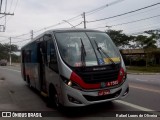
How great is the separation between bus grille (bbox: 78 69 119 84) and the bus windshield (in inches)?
12.4

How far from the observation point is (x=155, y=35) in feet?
201

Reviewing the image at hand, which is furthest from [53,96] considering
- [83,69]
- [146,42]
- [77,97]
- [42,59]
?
[146,42]

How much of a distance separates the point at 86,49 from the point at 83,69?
0.84m

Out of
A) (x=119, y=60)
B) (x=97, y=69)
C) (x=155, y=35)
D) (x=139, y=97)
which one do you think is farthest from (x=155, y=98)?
(x=155, y=35)

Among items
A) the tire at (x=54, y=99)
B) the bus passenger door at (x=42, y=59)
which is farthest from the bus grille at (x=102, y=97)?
the bus passenger door at (x=42, y=59)

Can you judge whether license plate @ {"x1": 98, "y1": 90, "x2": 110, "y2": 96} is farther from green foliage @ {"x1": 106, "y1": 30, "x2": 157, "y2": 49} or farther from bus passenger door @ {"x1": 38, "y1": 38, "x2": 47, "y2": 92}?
green foliage @ {"x1": 106, "y1": 30, "x2": 157, "y2": 49}

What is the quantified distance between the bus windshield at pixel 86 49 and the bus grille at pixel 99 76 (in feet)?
1.04

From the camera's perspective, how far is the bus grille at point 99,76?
788 centimetres

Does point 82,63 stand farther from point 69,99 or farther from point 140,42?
point 140,42

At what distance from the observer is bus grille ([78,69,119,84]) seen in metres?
7.88

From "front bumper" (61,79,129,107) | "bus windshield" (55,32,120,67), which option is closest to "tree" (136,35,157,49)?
"bus windshield" (55,32,120,67)

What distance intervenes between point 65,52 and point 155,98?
4.04 metres

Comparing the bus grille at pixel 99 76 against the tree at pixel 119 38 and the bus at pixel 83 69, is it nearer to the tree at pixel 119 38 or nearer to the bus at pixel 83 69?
the bus at pixel 83 69

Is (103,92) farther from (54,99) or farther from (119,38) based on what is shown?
(119,38)
